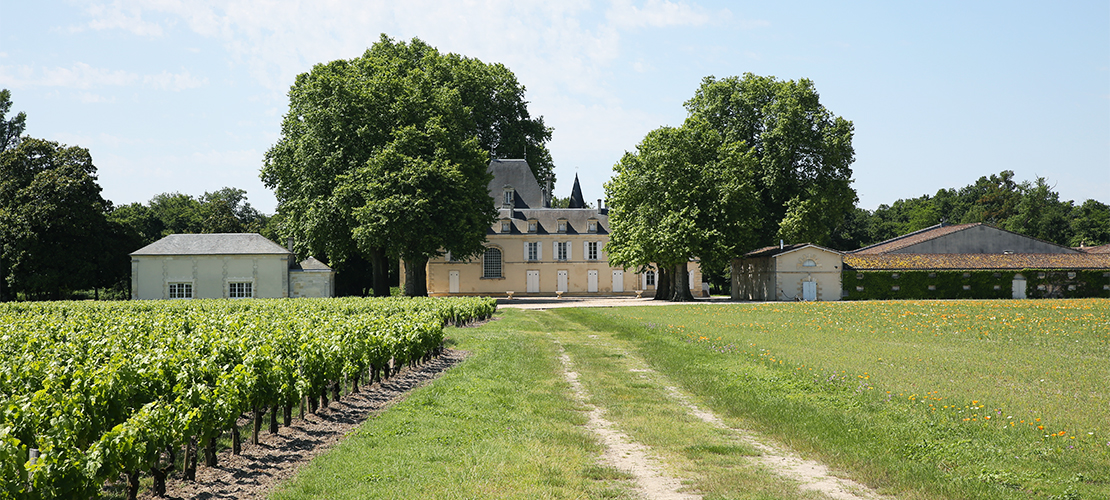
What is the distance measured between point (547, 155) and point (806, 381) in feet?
177

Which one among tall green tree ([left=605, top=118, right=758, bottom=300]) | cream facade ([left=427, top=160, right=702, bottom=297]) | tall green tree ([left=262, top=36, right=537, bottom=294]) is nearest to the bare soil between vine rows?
tall green tree ([left=262, top=36, right=537, bottom=294])

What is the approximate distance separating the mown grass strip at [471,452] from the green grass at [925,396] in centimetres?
197

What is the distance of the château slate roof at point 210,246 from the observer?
4472 cm

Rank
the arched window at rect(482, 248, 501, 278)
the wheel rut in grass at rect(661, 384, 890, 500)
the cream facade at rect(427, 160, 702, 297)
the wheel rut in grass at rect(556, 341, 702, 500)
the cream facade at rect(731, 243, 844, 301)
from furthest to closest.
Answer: the arched window at rect(482, 248, 501, 278)
the cream facade at rect(427, 160, 702, 297)
the cream facade at rect(731, 243, 844, 301)
the wheel rut in grass at rect(556, 341, 702, 500)
the wheel rut in grass at rect(661, 384, 890, 500)

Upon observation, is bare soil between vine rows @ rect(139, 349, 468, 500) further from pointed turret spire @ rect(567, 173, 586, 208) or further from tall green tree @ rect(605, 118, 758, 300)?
pointed turret spire @ rect(567, 173, 586, 208)

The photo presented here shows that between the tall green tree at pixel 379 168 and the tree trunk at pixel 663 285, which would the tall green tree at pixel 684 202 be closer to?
the tree trunk at pixel 663 285

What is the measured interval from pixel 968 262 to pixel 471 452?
1935 inches

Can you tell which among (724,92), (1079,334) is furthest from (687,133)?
(1079,334)

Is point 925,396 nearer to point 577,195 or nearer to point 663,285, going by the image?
point 663,285

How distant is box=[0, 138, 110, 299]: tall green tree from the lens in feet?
144

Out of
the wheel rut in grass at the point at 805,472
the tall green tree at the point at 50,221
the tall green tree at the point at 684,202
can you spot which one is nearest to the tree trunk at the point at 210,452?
the wheel rut in grass at the point at 805,472

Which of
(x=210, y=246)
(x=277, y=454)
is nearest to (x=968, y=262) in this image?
(x=210, y=246)

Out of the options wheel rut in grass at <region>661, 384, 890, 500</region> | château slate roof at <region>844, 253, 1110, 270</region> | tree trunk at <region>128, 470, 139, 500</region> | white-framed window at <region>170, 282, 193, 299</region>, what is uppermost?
château slate roof at <region>844, 253, 1110, 270</region>

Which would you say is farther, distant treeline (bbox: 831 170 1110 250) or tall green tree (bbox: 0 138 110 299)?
distant treeline (bbox: 831 170 1110 250)
